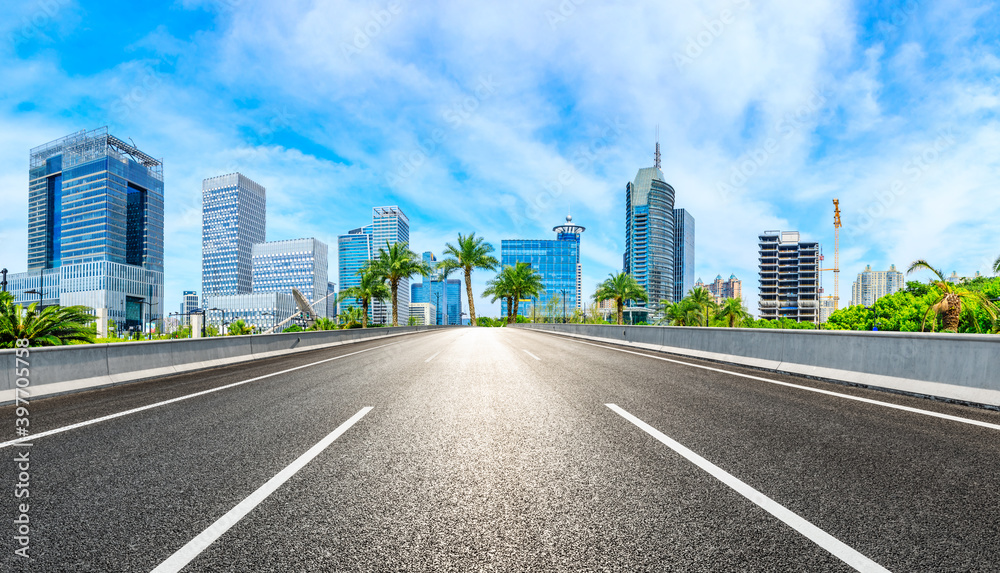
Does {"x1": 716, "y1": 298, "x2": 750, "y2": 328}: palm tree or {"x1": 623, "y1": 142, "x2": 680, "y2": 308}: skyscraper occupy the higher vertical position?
{"x1": 623, "y1": 142, "x2": 680, "y2": 308}: skyscraper

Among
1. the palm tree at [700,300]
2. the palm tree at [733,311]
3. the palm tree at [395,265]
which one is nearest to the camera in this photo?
the palm tree at [395,265]

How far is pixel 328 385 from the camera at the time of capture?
8352mm

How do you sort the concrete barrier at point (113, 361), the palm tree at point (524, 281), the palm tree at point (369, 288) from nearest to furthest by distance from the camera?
the concrete barrier at point (113, 361)
the palm tree at point (369, 288)
the palm tree at point (524, 281)

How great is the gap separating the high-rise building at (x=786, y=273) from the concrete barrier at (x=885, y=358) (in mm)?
188732

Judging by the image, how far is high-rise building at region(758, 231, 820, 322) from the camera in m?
173

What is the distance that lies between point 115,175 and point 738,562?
761ft

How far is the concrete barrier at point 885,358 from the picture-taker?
6.27 m

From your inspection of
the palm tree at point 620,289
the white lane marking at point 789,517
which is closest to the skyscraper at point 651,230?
the palm tree at point 620,289

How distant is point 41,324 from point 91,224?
222 metres

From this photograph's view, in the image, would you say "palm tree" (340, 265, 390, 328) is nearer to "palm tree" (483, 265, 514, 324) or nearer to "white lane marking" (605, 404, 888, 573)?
"palm tree" (483, 265, 514, 324)

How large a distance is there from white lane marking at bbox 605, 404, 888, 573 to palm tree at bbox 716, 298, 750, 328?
55545 mm

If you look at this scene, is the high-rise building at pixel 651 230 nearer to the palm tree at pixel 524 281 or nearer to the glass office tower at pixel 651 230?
the glass office tower at pixel 651 230

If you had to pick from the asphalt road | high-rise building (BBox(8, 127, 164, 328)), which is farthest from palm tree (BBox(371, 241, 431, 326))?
high-rise building (BBox(8, 127, 164, 328))

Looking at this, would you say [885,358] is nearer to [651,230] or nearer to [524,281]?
[524,281]
